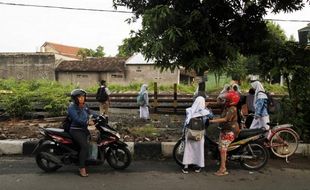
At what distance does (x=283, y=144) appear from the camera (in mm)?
8578

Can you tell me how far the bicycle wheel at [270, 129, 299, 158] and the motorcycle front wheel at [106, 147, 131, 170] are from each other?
10.3ft

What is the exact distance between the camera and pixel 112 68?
4269 cm

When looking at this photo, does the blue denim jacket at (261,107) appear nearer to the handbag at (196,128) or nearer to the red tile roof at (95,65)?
the handbag at (196,128)

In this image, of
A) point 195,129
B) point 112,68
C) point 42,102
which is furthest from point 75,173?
point 112,68

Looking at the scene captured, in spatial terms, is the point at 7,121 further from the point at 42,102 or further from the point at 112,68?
the point at 112,68

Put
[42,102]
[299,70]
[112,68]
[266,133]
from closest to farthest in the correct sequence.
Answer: [266,133], [299,70], [42,102], [112,68]

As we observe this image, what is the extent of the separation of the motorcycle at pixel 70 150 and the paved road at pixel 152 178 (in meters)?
0.19

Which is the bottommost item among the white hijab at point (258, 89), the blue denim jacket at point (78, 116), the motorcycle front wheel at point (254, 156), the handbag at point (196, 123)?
the motorcycle front wheel at point (254, 156)

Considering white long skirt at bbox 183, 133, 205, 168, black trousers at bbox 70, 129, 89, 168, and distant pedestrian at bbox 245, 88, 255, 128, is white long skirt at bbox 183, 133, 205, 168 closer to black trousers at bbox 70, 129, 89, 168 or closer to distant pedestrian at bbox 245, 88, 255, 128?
black trousers at bbox 70, 129, 89, 168

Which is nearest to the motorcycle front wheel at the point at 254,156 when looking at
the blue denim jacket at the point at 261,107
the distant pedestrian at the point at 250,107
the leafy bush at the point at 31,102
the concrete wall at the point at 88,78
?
the blue denim jacket at the point at 261,107

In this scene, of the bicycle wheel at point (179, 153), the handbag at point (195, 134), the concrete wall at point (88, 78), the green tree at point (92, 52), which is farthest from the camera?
the green tree at point (92, 52)

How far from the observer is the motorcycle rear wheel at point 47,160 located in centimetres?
738

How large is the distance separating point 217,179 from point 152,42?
10.5ft

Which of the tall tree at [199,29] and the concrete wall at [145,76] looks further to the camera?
the concrete wall at [145,76]
